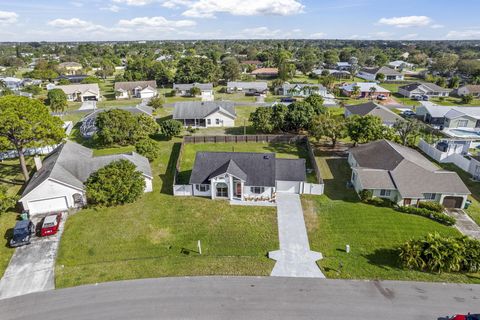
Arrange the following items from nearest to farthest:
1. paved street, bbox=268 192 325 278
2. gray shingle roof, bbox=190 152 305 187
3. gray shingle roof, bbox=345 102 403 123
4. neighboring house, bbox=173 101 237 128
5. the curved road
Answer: the curved road, paved street, bbox=268 192 325 278, gray shingle roof, bbox=190 152 305 187, gray shingle roof, bbox=345 102 403 123, neighboring house, bbox=173 101 237 128

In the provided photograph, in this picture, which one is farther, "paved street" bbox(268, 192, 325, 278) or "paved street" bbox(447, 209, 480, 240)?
"paved street" bbox(447, 209, 480, 240)

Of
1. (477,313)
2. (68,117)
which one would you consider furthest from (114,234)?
(68,117)

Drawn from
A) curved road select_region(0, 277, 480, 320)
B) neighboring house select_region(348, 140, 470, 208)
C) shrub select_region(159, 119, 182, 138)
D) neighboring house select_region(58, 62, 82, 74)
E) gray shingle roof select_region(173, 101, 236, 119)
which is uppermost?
neighboring house select_region(58, 62, 82, 74)

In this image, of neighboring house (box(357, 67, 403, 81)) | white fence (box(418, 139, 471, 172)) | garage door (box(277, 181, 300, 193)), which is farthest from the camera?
neighboring house (box(357, 67, 403, 81))

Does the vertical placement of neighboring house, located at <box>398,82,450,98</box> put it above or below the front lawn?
above

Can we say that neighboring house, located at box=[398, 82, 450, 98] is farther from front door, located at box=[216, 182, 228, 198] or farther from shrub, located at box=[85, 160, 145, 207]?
shrub, located at box=[85, 160, 145, 207]

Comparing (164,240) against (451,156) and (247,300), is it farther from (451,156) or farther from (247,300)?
(451,156)

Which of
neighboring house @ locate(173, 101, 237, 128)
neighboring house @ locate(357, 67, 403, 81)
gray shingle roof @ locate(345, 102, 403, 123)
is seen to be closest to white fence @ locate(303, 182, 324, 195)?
neighboring house @ locate(173, 101, 237, 128)

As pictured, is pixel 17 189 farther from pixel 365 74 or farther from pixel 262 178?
pixel 365 74
